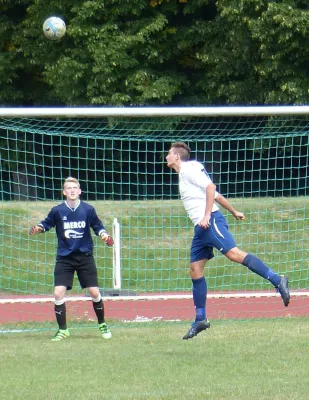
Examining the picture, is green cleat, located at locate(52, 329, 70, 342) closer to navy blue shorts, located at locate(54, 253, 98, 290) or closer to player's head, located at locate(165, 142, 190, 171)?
navy blue shorts, located at locate(54, 253, 98, 290)

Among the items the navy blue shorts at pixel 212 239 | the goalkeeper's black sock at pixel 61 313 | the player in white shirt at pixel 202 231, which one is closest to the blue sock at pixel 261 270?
the player in white shirt at pixel 202 231

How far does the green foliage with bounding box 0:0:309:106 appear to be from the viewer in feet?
85.9

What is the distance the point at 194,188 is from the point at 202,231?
446mm

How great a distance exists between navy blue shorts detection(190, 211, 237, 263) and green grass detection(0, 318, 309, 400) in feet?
3.10

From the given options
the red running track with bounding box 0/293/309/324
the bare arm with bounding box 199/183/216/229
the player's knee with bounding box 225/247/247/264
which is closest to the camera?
the bare arm with bounding box 199/183/216/229

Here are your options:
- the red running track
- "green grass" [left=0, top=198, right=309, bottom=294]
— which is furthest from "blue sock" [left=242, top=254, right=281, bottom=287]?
"green grass" [left=0, top=198, right=309, bottom=294]

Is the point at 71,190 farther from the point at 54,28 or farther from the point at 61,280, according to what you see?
the point at 54,28

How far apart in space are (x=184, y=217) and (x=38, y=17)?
1439 centimetres

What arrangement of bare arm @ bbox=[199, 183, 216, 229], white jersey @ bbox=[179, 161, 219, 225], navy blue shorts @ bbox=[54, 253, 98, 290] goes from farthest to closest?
1. navy blue shorts @ bbox=[54, 253, 98, 290]
2. white jersey @ bbox=[179, 161, 219, 225]
3. bare arm @ bbox=[199, 183, 216, 229]

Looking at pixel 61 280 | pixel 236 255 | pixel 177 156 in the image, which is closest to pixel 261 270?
pixel 236 255

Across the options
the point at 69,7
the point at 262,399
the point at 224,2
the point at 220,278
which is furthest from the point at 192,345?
the point at 69,7

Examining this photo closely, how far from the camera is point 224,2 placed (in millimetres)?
26703

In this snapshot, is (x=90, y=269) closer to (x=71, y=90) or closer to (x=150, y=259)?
(x=150, y=259)

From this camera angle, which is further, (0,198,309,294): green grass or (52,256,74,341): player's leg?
(0,198,309,294): green grass
